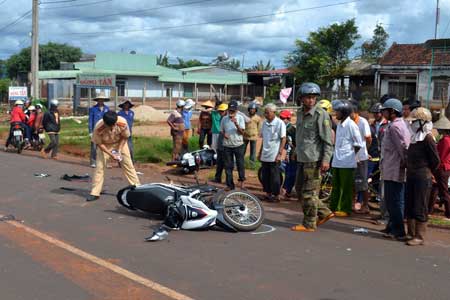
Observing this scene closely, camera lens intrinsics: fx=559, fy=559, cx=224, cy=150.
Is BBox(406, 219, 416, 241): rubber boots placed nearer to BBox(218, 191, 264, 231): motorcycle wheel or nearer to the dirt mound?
BBox(218, 191, 264, 231): motorcycle wheel

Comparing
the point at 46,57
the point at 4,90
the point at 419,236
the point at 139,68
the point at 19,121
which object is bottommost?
the point at 419,236

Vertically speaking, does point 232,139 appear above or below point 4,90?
below

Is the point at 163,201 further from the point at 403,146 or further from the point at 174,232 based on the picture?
the point at 403,146

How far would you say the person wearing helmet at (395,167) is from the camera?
723 centimetres

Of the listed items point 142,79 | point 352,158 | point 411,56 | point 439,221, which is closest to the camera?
point 439,221

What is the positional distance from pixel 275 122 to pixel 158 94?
49.5m

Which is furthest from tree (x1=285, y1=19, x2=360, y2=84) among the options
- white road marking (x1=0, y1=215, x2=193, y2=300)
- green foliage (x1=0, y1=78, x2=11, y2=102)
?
white road marking (x1=0, y1=215, x2=193, y2=300)

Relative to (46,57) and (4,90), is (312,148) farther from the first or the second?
(46,57)

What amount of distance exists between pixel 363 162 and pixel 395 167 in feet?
5.63

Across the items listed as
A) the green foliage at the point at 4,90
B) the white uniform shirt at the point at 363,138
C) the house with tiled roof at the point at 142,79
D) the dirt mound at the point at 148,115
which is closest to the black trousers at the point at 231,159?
the white uniform shirt at the point at 363,138

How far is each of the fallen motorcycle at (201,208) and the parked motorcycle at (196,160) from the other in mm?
4311

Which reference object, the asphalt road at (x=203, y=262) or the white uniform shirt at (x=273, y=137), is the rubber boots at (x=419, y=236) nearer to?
the asphalt road at (x=203, y=262)

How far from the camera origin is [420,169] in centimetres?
688

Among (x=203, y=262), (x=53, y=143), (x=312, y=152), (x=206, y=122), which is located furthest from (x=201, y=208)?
(x=53, y=143)
